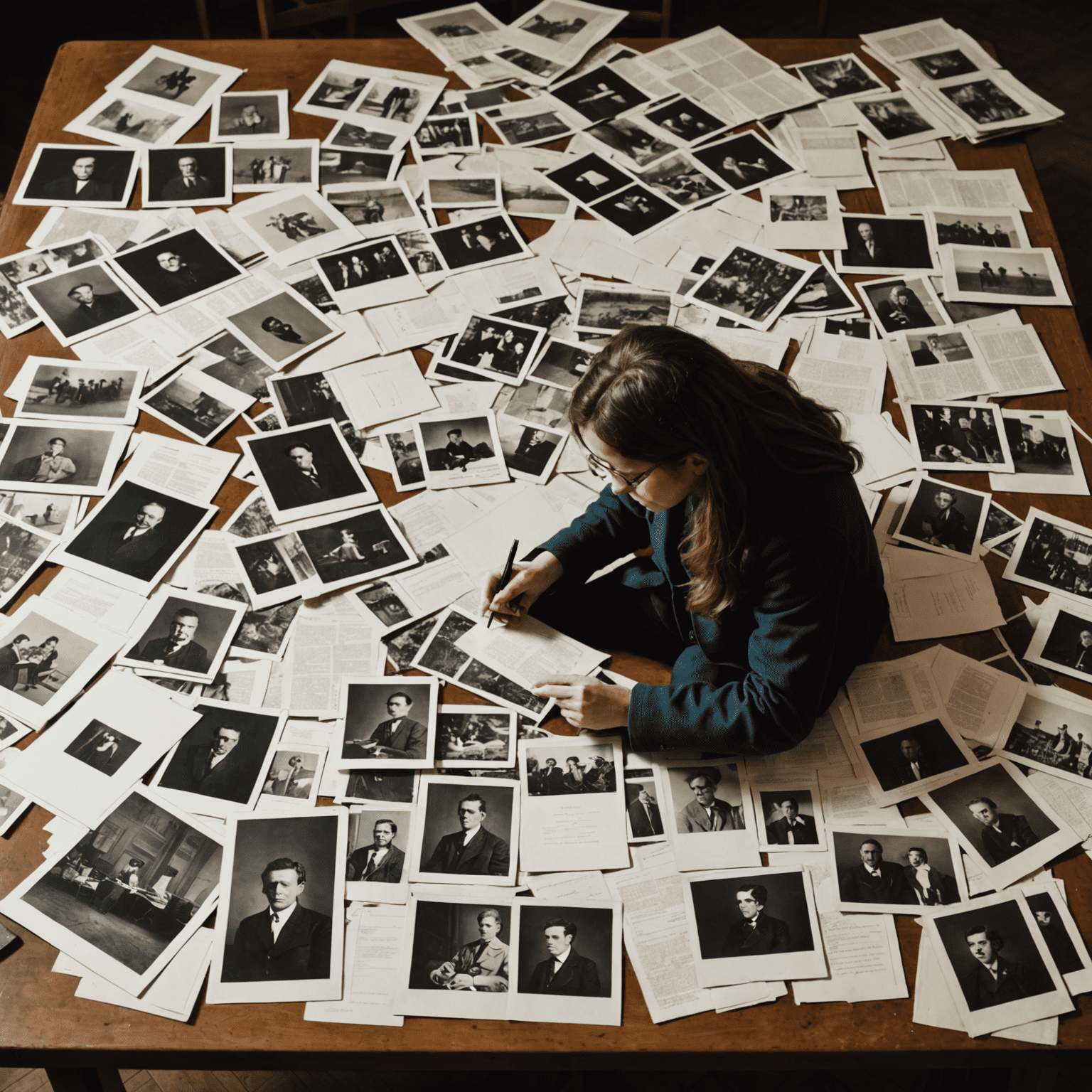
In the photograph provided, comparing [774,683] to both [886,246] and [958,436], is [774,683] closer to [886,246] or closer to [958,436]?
[958,436]

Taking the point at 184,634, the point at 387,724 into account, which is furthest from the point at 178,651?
the point at 387,724

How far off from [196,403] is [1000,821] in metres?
1.50

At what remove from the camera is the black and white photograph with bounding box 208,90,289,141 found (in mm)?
2340

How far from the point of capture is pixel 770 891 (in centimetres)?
134

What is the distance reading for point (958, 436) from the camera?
1885 millimetres

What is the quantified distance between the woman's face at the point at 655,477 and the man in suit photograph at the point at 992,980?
68 centimetres

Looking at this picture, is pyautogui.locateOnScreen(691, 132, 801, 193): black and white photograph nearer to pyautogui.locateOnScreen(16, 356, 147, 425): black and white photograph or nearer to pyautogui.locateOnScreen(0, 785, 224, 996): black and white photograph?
pyautogui.locateOnScreen(16, 356, 147, 425): black and white photograph

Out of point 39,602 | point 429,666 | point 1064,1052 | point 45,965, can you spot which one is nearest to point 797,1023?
point 1064,1052

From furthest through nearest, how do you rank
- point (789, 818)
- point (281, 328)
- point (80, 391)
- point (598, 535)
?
point (281, 328), point (80, 391), point (598, 535), point (789, 818)

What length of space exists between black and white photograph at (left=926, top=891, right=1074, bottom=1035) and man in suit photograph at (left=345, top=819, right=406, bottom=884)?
0.69m

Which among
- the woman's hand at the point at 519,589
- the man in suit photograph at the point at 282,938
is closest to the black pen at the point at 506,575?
the woman's hand at the point at 519,589

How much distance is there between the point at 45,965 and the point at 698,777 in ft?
2.87

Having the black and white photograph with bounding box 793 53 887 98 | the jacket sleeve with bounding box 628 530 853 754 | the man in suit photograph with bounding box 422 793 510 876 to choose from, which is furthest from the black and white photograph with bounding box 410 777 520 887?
the black and white photograph with bounding box 793 53 887 98

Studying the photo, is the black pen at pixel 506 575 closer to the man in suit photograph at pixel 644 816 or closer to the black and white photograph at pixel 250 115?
the man in suit photograph at pixel 644 816
